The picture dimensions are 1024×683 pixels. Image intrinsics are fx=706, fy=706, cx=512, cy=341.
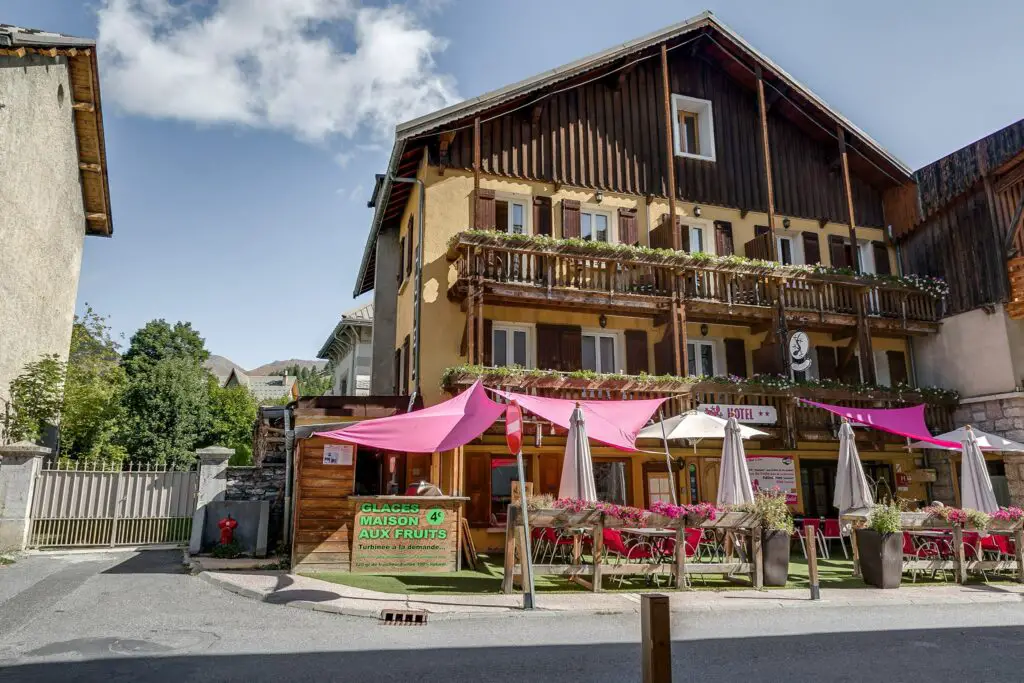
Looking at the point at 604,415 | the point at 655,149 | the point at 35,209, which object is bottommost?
the point at 604,415

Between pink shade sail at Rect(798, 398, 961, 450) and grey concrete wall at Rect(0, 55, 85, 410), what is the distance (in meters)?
17.6

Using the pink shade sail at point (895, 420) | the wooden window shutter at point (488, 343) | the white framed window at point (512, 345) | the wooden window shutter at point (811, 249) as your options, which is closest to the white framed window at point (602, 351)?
the white framed window at point (512, 345)

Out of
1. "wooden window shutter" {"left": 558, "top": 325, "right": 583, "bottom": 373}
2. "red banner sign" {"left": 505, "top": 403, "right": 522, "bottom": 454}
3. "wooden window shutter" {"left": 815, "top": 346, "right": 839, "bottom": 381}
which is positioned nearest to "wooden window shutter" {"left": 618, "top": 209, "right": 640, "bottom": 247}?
"wooden window shutter" {"left": 558, "top": 325, "right": 583, "bottom": 373}

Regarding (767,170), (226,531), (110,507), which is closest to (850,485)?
(767,170)

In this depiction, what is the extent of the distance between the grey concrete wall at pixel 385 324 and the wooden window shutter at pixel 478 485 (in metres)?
5.53

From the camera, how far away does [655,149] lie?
1850 centimetres

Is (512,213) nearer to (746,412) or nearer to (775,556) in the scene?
(746,412)

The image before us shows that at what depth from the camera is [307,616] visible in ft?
26.9

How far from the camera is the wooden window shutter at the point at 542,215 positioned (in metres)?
16.8

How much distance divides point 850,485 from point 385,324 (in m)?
12.7

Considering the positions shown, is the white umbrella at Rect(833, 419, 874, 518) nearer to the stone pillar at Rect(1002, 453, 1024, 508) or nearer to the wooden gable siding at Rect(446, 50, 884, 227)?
the stone pillar at Rect(1002, 453, 1024, 508)

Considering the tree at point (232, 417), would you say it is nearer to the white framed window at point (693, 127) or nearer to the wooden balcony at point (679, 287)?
the wooden balcony at point (679, 287)

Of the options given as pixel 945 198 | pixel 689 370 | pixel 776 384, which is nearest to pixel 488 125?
pixel 689 370

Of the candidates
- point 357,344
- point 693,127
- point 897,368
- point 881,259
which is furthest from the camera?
point 357,344
